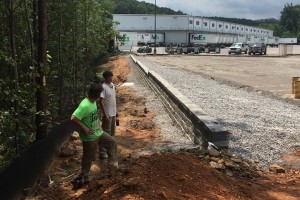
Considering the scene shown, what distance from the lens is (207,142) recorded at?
8352mm

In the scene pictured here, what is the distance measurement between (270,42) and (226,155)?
13796cm

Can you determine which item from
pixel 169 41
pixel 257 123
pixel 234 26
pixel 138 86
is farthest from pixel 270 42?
pixel 257 123

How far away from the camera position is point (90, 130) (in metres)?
6.70

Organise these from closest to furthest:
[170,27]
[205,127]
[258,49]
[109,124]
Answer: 1. [205,127]
2. [109,124]
3. [258,49]
4. [170,27]

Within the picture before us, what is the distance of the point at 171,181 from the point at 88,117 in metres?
1.71

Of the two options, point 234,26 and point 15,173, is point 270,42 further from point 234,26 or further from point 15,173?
point 15,173

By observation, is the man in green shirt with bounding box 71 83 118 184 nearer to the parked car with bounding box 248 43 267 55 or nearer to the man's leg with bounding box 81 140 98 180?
the man's leg with bounding box 81 140 98 180

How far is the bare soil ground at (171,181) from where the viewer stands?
5.48 m

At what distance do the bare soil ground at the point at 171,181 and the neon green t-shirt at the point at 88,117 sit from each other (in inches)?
28.3

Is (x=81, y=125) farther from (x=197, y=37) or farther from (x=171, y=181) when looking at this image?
(x=197, y=37)

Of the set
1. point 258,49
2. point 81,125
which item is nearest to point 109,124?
point 81,125

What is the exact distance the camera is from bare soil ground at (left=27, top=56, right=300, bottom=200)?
5.48 metres

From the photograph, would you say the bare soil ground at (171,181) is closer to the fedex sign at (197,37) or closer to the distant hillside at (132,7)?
the fedex sign at (197,37)

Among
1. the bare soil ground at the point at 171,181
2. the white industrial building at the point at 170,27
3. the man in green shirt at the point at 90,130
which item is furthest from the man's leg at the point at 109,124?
the white industrial building at the point at 170,27
